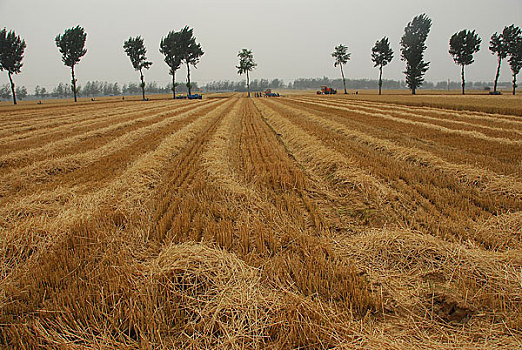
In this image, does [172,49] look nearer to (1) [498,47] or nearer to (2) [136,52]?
(2) [136,52]

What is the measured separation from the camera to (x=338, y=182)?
5.09 metres

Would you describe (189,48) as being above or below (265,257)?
above

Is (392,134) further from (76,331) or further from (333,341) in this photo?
(76,331)

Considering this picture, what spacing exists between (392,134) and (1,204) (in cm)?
1121

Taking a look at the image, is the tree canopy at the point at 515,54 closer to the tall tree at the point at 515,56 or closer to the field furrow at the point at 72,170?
the tall tree at the point at 515,56

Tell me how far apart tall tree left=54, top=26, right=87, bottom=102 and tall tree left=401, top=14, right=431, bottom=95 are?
77845mm

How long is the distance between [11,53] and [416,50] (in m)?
92.1

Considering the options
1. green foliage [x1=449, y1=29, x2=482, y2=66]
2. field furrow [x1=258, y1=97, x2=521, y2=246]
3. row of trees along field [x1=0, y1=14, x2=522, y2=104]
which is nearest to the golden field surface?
field furrow [x1=258, y1=97, x2=521, y2=246]

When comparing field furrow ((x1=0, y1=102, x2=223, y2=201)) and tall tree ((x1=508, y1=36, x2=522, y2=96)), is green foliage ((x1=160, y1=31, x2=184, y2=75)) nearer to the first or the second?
field furrow ((x1=0, y1=102, x2=223, y2=201))

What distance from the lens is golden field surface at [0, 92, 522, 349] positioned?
1.78 m

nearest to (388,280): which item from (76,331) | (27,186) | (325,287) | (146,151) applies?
(325,287)

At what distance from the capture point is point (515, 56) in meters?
57.0

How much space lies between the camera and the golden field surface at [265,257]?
178 centimetres

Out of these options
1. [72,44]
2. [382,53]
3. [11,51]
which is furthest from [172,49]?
[382,53]
